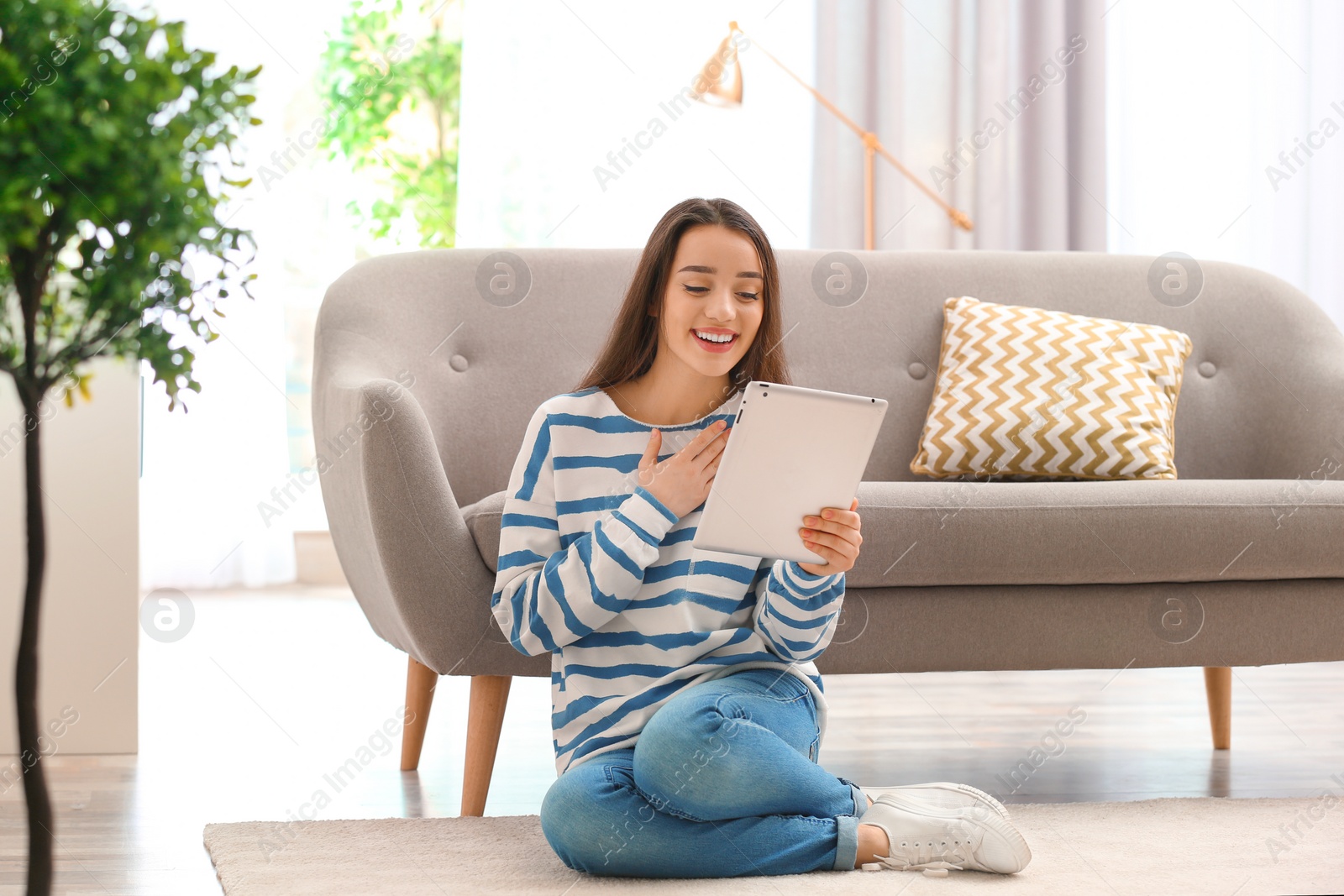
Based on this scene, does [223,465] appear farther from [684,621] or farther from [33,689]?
[33,689]

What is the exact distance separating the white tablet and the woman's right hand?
6 cm

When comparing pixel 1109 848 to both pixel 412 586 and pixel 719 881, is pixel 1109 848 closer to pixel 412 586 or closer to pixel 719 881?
pixel 719 881

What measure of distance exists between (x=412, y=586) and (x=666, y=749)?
1.47 ft

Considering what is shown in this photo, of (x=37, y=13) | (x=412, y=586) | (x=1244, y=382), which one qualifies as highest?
(x=37, y=13)

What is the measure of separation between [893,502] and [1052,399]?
486 millimetres

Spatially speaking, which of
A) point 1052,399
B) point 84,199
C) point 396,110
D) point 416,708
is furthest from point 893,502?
point 396,110

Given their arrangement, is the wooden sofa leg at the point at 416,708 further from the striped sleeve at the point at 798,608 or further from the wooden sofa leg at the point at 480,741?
the striped sleeve at the point at 798,608

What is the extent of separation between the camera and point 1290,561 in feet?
5.24

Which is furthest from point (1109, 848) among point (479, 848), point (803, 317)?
point (803, 317)

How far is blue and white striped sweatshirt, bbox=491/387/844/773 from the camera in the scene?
47.7 inches

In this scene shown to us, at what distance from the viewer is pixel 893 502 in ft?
5.10

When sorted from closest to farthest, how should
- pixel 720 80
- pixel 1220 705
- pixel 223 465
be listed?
pixel 1220 705, pixel 720 80, pixel 223 465

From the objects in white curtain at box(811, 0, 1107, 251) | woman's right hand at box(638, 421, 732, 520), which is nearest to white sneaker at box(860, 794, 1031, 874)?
woman's right hand at box(638, 421, 732, 520)

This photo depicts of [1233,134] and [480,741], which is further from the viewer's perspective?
[1233,134]
